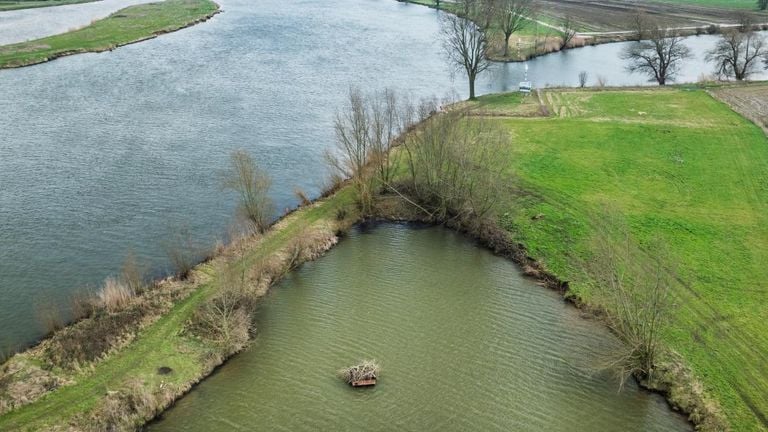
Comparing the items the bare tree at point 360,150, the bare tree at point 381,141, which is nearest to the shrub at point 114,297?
the bare tree at point 360,150

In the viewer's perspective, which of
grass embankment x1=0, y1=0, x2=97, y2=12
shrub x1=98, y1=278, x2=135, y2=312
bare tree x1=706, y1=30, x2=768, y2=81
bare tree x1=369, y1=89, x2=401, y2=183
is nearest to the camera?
shrub x1=98, y1=278, x2=135, y2=312

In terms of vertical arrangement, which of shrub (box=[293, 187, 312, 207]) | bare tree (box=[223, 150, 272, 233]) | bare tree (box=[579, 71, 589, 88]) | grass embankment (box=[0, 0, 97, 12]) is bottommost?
shrub (box=[293, 187, 312, 207])

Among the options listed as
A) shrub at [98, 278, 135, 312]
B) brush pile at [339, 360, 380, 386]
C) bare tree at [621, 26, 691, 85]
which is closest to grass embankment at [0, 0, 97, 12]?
bare tree at [621, 26, 691, 85]

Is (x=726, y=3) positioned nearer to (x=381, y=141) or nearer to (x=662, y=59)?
(x=662, y=59)

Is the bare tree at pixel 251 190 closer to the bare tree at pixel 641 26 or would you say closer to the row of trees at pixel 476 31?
the row of trees at pixel 476 31

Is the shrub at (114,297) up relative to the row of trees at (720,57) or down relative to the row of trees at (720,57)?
down

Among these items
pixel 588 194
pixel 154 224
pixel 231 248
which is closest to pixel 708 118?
pixel 588 194

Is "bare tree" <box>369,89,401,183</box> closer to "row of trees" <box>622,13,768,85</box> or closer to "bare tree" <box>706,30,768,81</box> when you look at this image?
"row of trees" <box>622,13,768,85</box>

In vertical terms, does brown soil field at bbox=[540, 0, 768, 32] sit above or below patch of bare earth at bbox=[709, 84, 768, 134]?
above
